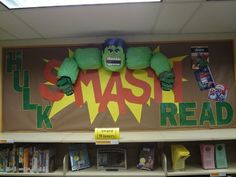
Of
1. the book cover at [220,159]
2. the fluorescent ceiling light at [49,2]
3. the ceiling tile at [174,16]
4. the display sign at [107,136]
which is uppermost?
the fluorescent ceiling light at [49,2]

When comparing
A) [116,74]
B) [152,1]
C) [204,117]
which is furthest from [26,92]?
[204,117]

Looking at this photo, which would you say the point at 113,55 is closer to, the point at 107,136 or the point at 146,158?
the point at 107,136

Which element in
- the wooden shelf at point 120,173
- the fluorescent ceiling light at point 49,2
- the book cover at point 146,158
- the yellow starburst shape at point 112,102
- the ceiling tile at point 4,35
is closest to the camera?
the fluorescent ceiling light at point 49,2

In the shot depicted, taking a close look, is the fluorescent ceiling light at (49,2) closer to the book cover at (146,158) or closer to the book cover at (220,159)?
the book cover at (146,158)

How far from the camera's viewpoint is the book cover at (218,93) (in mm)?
2758

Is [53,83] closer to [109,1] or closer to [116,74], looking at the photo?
[116,74]

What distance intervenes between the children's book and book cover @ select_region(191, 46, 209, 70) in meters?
→ 1.41

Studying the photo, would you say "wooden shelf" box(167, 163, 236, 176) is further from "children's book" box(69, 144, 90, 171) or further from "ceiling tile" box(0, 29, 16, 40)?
"ceiling tile" box(0, 29, 16, 40)

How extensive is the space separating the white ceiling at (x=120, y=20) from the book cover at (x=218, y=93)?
1.92 ft

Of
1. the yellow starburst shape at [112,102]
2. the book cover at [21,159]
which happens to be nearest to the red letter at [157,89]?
the yellow starburst shape at [112,102]

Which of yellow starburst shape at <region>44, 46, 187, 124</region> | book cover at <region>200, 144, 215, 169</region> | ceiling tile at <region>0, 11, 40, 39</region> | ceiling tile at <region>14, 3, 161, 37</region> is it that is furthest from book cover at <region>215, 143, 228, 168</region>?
ceiling tile at <region>0, 11, 40, 39</region>

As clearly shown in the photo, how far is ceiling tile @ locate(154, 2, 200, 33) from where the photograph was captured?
206 cm

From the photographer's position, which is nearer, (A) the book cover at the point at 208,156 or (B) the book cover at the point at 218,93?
(A) the book cover at the point at 208,156

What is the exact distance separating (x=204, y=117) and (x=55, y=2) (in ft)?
5.99
